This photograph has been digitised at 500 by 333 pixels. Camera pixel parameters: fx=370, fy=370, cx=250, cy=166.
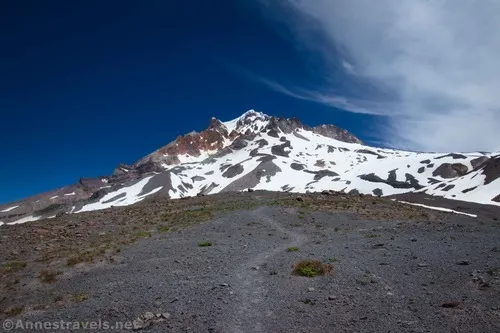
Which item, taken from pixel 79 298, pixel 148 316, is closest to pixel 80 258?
pixel 79 298

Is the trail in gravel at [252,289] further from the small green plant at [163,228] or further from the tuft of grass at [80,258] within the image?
the small green plant at [163,228]

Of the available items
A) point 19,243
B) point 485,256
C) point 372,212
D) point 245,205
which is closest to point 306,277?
point 485,256

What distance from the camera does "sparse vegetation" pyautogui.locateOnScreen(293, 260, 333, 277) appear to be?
619 inches

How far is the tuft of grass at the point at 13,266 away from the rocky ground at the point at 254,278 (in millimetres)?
115

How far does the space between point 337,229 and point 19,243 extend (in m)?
22.8

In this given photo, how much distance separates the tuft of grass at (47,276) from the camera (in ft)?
54.6

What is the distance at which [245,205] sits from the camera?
44.2 meters

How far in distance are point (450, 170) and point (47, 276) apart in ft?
575

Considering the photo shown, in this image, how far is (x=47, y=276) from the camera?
55.9ft

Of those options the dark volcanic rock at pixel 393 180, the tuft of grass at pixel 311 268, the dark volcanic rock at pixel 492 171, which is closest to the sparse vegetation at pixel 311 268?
the tuft of grass at pixel 311 268

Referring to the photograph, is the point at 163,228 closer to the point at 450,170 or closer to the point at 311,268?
the point at 311,268

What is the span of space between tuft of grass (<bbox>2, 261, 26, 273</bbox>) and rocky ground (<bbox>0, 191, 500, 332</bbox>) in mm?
115

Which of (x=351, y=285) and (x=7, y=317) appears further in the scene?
(x=351, y=285)

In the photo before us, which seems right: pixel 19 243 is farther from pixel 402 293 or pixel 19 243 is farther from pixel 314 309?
pixel 402 293
